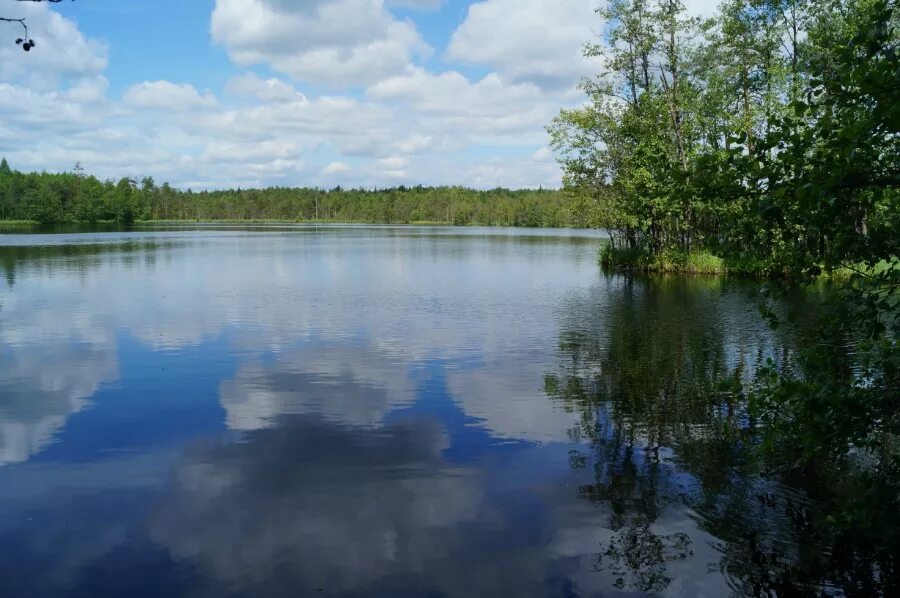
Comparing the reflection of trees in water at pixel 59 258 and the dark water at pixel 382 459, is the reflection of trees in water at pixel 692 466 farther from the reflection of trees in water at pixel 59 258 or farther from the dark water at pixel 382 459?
the reflection of trees in water at pixel 59 258

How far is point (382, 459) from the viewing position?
12.6 meters

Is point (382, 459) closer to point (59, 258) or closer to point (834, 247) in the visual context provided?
point (834, 247)

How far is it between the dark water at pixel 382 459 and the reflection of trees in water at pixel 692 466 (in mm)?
51

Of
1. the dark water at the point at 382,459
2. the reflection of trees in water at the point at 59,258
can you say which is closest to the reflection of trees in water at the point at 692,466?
the dark water at the point at 382,459

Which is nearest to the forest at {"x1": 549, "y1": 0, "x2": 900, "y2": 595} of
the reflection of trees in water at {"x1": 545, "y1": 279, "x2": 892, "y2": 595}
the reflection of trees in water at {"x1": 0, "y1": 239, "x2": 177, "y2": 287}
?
the reflection of trees in water at {"x1": 545, "y1": 279, "x2": 892, "y2": 595}

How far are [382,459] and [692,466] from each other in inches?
219

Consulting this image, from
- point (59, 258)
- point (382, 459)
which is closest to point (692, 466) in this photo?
point (382, 459)

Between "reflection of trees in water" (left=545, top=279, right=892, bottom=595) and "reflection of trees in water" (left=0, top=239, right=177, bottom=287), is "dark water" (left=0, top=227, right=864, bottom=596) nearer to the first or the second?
"reflection of trees in water" (left=545, top=279, right=892, bottom=595)

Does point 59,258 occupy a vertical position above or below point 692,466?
above

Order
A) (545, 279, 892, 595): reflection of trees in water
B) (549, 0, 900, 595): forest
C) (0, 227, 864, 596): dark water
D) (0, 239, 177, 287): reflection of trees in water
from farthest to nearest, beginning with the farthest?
(0, 239, 177, 287): reflection of trees in water
(0, 227, 864, 596): dark water
(545, 279, 892, 595): reflection of trees in water
(549, 0, 900, 595): forest

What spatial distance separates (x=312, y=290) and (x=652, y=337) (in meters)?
20.7

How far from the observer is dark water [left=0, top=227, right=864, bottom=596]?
8.77m

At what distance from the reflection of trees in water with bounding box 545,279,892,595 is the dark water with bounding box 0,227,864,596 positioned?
0.17 feet

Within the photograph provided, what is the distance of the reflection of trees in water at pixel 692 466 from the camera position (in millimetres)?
8664
